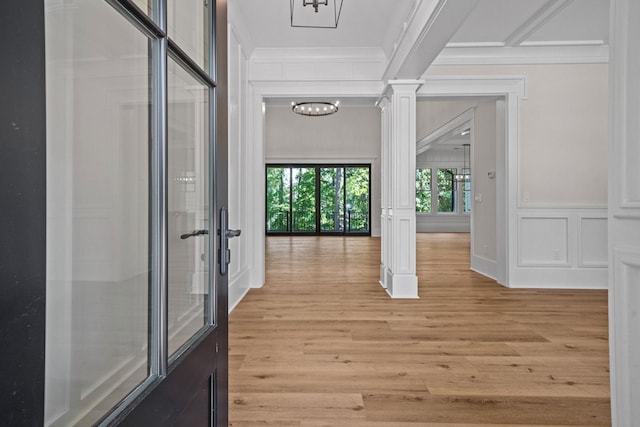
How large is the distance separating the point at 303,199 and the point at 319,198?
1.63ft

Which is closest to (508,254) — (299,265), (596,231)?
(596,231)

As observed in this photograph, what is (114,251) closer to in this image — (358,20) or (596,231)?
(358,20)

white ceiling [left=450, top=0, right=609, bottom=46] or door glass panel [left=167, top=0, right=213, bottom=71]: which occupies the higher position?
white ceiling [left=450, top=0, right=609, bottom=46]

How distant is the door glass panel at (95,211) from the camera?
706 millimetres

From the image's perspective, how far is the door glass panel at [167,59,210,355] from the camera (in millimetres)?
951

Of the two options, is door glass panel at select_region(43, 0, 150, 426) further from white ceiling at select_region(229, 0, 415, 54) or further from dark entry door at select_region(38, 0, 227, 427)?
white ceiling at select_region(229, 0, 415, 54)

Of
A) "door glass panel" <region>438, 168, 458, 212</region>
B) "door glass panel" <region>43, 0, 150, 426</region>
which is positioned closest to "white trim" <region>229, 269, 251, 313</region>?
"door glass panel" <region>43, 0, 150, 426</region>

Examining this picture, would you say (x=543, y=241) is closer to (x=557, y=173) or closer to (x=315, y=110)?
(x=557, y=173)

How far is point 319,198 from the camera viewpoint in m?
11.7

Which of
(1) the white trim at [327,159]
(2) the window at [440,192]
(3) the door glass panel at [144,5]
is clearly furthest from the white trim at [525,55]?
(2) the window at [440,192]

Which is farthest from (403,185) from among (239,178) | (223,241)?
(223,241)

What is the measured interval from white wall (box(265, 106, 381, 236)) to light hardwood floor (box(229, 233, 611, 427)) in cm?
740

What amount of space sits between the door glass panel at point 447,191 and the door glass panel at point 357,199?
341 cm

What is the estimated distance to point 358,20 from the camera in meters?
3.70
